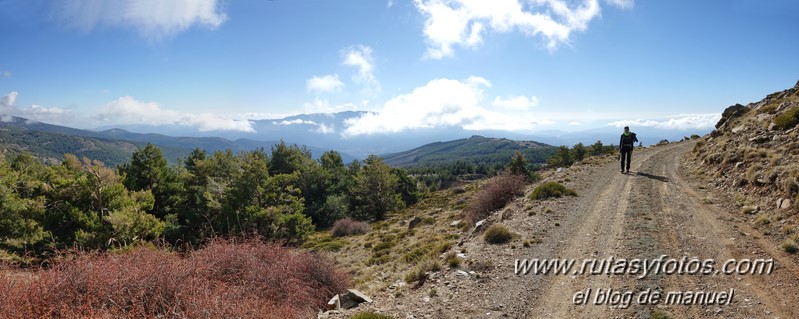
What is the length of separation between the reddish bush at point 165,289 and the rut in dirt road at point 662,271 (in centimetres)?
609

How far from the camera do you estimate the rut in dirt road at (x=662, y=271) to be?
723 cm

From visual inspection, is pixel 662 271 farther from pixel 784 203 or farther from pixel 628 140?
pixel 628 140

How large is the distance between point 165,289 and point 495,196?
56.1 feet

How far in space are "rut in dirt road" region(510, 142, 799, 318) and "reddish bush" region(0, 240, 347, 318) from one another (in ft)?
20.0

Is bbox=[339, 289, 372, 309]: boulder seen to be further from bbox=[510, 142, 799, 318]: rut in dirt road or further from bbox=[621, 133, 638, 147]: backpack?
bbox=[621, 133, 638, 147]: backpack

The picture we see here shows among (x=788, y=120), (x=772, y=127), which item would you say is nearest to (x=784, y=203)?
(x=788, y=120)

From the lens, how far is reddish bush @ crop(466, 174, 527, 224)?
2050 centimetres

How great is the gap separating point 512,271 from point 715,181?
1575cm

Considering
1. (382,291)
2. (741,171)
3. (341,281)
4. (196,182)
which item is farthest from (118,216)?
(741,171)

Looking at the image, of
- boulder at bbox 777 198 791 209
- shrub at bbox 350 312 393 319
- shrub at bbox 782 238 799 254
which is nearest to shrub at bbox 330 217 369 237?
shrub at bbox 350 312 393 319

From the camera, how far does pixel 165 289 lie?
8234mm

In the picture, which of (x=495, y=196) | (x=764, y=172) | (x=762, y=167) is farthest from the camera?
(x=495, y=196)

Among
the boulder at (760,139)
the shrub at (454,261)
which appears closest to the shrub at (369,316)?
the shrub at (454,261)

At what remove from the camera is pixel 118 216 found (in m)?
26.0
